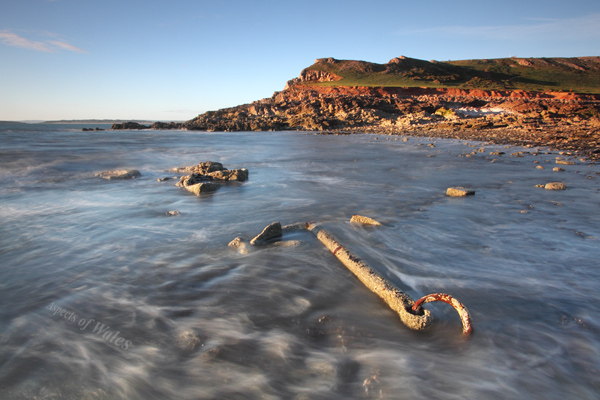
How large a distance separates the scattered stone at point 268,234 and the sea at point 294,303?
197 millimetres

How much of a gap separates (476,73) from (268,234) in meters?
99.1

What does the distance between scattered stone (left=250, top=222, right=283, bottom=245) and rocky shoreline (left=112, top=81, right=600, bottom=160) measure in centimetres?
1467

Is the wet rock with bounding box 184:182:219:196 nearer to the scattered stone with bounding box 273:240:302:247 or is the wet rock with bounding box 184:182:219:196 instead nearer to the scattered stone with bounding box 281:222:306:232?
the scattered stone with bounding box 281:222:306:232

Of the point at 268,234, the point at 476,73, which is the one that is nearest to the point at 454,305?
the point at 268,234

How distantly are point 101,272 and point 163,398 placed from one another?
2.40 m

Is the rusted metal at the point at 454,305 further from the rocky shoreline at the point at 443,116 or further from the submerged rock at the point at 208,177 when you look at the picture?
the rocky shoreline at the point at 443,116

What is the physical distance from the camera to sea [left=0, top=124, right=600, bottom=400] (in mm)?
2346

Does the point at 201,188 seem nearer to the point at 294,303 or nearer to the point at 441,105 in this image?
the point at 294,303

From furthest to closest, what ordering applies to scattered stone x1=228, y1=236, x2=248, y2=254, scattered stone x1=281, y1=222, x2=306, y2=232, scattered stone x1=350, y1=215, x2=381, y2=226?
scattered stone x1=350, y1=215, x2=381, y2=226
scattered stone x1=281, y1=222, x2=306, y2=232
scattered stone x1=228, y1=236, x2=248, y2=254

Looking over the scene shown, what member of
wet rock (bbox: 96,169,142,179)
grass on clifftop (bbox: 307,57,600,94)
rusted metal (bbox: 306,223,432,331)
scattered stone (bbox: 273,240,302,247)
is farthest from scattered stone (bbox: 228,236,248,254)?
grass on clifftop (bbox: 307,57,600,94)

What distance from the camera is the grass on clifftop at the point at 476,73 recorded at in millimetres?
72562

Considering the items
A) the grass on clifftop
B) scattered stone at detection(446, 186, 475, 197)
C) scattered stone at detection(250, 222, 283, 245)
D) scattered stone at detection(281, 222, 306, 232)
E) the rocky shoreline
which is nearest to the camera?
scattered stone at detection(250, 222, 283, 245)

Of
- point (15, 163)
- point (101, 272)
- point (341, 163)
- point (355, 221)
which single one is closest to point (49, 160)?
point (15, 163)

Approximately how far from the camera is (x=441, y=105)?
51375mm
